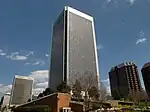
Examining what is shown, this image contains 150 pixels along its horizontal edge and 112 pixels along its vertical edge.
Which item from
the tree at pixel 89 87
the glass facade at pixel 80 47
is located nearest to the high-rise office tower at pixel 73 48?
the glass facade at pixel 80 47

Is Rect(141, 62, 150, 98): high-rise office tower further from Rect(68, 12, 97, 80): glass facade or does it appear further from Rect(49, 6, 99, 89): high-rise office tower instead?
Rect(68, 12, 97, 80): glass facade

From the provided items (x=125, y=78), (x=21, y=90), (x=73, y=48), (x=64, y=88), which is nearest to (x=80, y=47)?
(x=73, y=48)

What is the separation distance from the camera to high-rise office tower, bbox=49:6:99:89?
264 feet

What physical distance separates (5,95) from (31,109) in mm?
120701

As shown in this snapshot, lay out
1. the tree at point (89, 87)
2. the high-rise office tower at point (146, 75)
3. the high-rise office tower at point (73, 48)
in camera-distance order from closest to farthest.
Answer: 1. the tree at point (89, 87)
2. the high-rise office tower at point (146, 75)
3. the high-rise office tower at point (73, 48)

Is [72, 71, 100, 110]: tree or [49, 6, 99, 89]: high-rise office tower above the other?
[49, 6, 99, 89]: high-rise office tower

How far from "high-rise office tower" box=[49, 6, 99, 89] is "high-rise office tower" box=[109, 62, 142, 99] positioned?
10429mm

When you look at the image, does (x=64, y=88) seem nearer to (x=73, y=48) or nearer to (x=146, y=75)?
(x=73, y=48)

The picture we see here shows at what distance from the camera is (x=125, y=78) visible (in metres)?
80.1

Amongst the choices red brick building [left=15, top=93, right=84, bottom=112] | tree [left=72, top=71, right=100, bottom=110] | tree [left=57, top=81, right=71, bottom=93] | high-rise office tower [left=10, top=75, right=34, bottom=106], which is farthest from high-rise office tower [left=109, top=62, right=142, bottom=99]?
high-rise office tower [left=10, top=75, right=34, bottom=106]

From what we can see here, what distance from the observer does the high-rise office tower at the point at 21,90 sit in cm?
11806

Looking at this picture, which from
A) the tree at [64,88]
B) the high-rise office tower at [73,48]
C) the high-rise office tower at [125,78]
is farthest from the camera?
the high-rise office tower at [73,48]

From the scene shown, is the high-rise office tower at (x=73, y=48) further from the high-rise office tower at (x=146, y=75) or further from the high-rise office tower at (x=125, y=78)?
the high-rise office tower at (x=146, y=75)

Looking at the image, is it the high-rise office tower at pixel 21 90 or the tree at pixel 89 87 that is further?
the high-rise office tower at pixel 21 90
